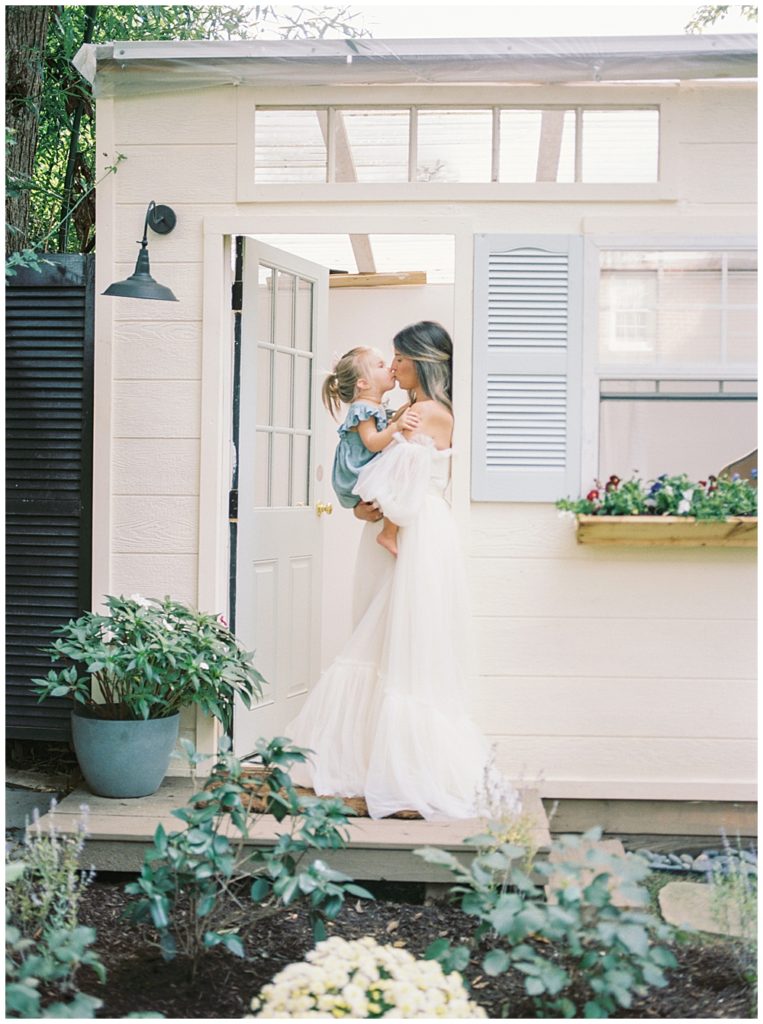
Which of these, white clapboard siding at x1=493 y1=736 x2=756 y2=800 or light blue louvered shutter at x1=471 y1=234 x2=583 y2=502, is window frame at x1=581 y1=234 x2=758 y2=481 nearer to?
light blue louvered shutter at x1=471 y1=234 x2=583 y2=502

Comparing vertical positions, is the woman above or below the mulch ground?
above

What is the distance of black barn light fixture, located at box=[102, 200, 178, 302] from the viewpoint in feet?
12.7

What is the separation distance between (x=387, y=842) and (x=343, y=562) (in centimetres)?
361

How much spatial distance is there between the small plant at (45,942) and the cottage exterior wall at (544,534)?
4.72 ft

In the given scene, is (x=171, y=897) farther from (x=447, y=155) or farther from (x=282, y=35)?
(x=282, y=35)

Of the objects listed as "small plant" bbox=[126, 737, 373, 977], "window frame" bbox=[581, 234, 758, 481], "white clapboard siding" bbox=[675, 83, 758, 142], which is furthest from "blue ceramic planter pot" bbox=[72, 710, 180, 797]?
"white clapboard siding" bbox=[675, 83, 758, 142]

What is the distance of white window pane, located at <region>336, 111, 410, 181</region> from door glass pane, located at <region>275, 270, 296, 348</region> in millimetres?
733

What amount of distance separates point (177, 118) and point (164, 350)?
955 millimetres

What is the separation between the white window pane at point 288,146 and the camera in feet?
13.7

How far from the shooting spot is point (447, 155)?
164 inches

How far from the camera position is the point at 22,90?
570 cm

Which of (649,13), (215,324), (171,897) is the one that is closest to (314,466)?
(215,324)

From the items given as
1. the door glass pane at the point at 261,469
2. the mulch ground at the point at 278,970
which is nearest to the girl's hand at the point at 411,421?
the door glass pane at the point at 261,469

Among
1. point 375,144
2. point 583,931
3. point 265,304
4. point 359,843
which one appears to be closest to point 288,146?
point 375,144
